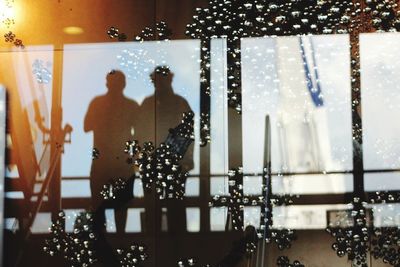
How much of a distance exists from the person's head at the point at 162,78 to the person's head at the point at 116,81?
0.16m

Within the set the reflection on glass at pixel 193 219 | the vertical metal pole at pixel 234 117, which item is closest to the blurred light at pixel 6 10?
the vertical metal pole at pixel 234 117

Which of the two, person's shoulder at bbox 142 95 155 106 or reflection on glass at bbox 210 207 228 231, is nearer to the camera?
reflection on glass at bbox 210 207 228 231

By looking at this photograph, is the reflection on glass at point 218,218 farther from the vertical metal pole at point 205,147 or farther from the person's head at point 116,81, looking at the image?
the person's head at point 116,81

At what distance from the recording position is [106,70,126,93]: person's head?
2.95 metres

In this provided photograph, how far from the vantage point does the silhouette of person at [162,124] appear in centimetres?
285

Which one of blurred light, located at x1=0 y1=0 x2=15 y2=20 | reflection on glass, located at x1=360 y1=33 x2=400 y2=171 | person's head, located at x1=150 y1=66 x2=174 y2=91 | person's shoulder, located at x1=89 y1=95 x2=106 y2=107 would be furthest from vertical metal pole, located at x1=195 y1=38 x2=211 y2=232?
blurred light, located at x1=0 y1=0 x2=15 y2=20

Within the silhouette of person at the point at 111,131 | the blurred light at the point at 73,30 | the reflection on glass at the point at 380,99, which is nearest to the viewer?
the reflection on glass at the point at 380,99

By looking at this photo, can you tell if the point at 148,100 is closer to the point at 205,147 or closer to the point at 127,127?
the point at 127,127

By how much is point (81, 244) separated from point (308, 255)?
116cm

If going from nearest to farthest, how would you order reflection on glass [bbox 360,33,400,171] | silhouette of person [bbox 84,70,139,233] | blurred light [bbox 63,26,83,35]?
reflection on glass [bbox 360,33,400,171] < silhouette of person [bbox 84,70,139,233] < blurred light [bbox 63,26,83,35]

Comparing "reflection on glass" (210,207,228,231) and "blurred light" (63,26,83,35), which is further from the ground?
"blurred light" (63,26,83,35)

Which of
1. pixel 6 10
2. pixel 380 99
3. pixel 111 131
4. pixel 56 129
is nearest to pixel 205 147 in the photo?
pixel 111 131

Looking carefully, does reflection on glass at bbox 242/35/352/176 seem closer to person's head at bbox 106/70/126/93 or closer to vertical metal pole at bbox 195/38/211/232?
vertical metal pole at bbox 195/38/211/232

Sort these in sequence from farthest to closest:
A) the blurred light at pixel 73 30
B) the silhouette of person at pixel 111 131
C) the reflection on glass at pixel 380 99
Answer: the blurred light at pixel 73 30 → the silhouette of person at pixel 111 131 → the reflection on glass at pixel 380 99
